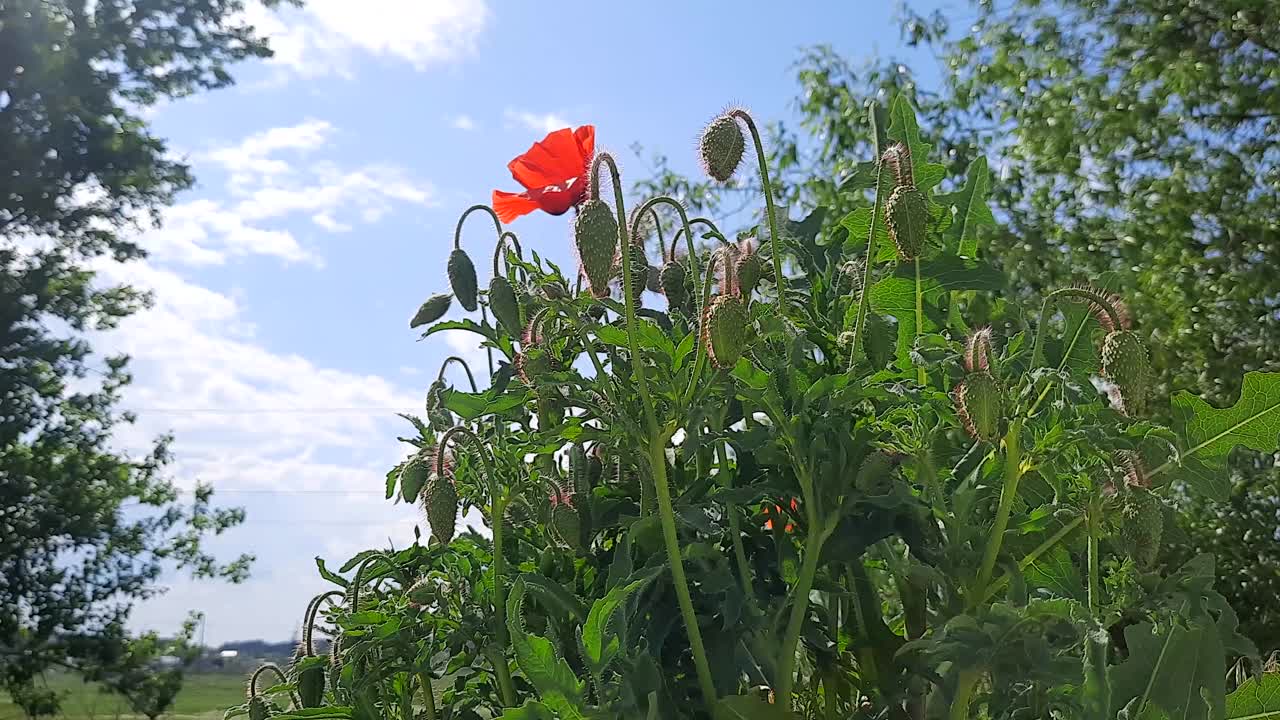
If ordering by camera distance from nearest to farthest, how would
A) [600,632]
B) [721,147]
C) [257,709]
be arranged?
1. [600,632]
2. [721,147]
3. [257,709]

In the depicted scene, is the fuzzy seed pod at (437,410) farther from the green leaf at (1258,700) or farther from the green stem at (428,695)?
the green leaf at (1258,700)

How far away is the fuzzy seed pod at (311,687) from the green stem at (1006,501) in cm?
54

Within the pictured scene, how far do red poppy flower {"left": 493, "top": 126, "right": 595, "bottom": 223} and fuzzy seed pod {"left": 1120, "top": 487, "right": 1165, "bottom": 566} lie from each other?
48 centimetres

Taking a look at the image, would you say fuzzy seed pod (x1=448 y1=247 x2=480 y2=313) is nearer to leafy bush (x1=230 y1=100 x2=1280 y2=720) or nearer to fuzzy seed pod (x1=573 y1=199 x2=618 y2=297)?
leafy bush (x1=230 y1=100 x2=1280 y2=720)

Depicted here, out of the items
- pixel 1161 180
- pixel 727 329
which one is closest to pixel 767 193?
pixel 727 329

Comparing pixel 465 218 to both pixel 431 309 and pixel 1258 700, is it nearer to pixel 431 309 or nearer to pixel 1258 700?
pixel 431 309

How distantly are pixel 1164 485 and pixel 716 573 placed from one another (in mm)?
331

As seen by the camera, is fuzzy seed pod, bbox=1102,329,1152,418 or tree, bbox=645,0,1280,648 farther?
tree, bbox=645,0,1280,648

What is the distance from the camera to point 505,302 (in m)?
0.81

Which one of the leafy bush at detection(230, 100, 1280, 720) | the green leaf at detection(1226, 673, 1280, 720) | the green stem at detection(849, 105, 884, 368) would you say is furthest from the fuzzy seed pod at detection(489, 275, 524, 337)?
the green leaf at detection(1226, 673, 1280, 720)

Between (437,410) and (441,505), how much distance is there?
0.13m

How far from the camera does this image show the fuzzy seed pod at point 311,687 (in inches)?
38.0

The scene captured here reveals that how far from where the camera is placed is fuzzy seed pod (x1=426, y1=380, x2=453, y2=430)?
2.99 feet

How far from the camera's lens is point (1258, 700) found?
0.82m
